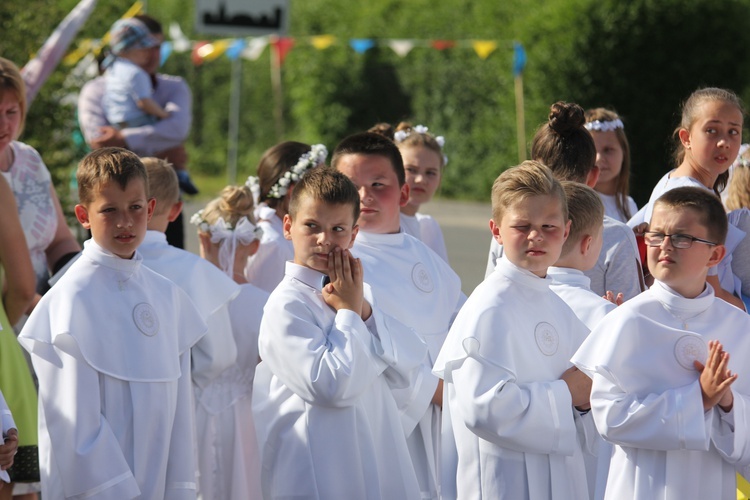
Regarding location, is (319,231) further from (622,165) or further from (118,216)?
(622,165)

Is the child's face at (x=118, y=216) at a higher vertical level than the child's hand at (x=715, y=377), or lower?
higher

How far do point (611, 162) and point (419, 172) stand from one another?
1.07m

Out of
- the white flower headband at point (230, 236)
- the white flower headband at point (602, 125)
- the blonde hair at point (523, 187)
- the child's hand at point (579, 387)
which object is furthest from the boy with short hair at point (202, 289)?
the white flower headband at point (602, 125)

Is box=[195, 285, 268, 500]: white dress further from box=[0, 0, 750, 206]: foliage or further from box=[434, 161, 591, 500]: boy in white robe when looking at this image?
box=[0, 0, 750, 206]: foliage

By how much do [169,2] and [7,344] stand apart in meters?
27.2

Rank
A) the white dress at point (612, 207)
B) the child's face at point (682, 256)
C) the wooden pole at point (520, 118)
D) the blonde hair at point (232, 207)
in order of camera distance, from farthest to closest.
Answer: the wooden pole at point (520, 118) < the white dress at point (612, 207) < the blonde hair at point (232, 207) < the child's face at point (682, 256)

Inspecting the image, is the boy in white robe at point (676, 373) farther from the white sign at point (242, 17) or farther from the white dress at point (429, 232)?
the white sign at point (242, 17)

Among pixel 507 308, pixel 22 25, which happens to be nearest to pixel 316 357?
pixel 507 308

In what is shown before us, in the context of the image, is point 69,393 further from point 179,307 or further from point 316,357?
point 316,357

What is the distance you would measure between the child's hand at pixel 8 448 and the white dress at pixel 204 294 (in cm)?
128

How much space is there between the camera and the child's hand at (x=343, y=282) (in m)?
4.35

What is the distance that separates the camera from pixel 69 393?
4301 mm

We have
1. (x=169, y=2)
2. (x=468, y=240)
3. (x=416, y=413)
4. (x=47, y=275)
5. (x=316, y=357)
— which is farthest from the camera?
(x=169, y=2)

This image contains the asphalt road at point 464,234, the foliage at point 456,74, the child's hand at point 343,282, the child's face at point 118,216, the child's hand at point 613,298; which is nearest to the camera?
the child's hand at point 343,282
